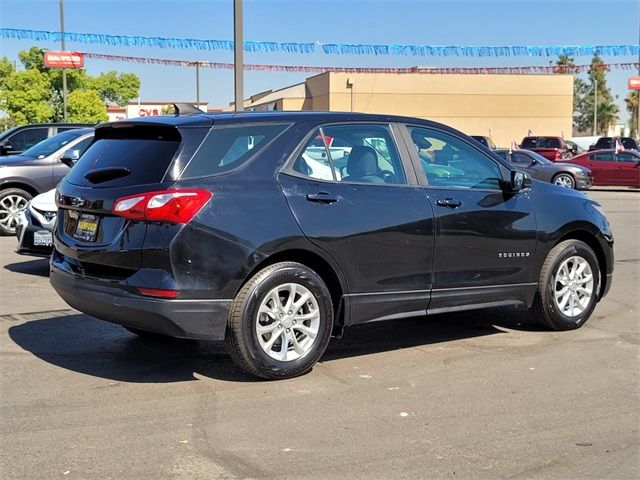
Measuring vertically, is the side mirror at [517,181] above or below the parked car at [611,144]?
below

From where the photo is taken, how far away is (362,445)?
13.4 ft

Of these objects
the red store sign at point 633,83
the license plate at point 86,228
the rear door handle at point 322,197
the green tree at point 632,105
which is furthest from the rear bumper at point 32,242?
the green tree at point 632,105

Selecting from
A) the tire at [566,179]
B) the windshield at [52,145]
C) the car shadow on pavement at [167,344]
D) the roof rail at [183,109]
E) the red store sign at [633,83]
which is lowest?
the car shadow on pavement at [167,344]

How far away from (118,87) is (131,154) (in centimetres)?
7561

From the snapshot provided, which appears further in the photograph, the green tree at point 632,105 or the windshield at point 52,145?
the green tree at point 632,105

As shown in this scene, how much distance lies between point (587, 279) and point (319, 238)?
9.55ft

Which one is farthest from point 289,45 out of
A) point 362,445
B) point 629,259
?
point 362,445

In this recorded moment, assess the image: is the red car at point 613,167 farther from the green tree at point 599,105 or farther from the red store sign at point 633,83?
the green tree at point 599,105

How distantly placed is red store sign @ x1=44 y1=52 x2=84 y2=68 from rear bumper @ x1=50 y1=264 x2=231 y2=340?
30.0 metres

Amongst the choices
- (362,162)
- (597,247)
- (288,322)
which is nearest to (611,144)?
(597,247)

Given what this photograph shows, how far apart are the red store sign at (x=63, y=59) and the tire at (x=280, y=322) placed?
99.2ft

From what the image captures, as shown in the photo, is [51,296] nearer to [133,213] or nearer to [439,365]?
[133,213]

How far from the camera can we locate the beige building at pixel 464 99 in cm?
5909

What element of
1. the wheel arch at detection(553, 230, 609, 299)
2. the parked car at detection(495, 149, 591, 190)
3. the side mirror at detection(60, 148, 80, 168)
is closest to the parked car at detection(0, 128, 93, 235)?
the side mirror at detection(60, 148, 80, 168)
